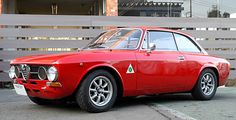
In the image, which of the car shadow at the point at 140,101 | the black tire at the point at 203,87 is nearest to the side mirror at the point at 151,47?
the car shadow at the point at 140,101

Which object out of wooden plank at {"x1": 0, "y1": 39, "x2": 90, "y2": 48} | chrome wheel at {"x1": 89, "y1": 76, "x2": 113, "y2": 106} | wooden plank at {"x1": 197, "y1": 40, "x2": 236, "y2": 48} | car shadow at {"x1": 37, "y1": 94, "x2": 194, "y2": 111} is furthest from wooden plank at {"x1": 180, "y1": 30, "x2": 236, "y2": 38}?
chrome wheel at {"x1": 89, "y1": 76, "x2": 113, "y2": 106}

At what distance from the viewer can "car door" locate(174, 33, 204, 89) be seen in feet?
26.9

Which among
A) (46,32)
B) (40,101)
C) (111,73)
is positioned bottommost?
(40,101)

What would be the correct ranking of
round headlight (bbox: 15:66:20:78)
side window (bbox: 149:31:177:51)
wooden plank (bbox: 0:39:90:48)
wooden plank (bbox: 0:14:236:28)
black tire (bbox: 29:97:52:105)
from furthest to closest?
1. wooden plank (bbox: 0:14:236:28)
2. wooden plank (bbox: 0:39:90:48)
3. side window (bbox: 149:31:177:51)
4. black tire (bbox: 29:97:52:105)
5. round headlight (bbox: 15:66:20:78)

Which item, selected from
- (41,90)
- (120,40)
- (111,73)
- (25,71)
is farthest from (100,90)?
(25,71)

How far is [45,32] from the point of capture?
11469 mm

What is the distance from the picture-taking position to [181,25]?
1288cm

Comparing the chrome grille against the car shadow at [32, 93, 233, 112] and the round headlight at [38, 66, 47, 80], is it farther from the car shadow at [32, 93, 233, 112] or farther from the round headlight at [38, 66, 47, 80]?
the car shadow at [32, 93, 233, 112]

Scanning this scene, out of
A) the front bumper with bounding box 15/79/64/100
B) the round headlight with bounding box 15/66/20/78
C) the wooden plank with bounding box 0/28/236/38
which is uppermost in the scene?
the wooden plank with bounding box 0/28/236/38

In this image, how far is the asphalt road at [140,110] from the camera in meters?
6.57

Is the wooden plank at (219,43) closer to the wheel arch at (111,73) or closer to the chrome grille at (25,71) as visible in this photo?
the wheel arch at (111,73)

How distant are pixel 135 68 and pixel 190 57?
1502 millimetres

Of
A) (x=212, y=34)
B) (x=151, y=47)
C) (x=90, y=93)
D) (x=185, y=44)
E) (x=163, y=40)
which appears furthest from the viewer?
(x=212, y=34)

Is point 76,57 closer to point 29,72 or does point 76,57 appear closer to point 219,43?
point 29,72
